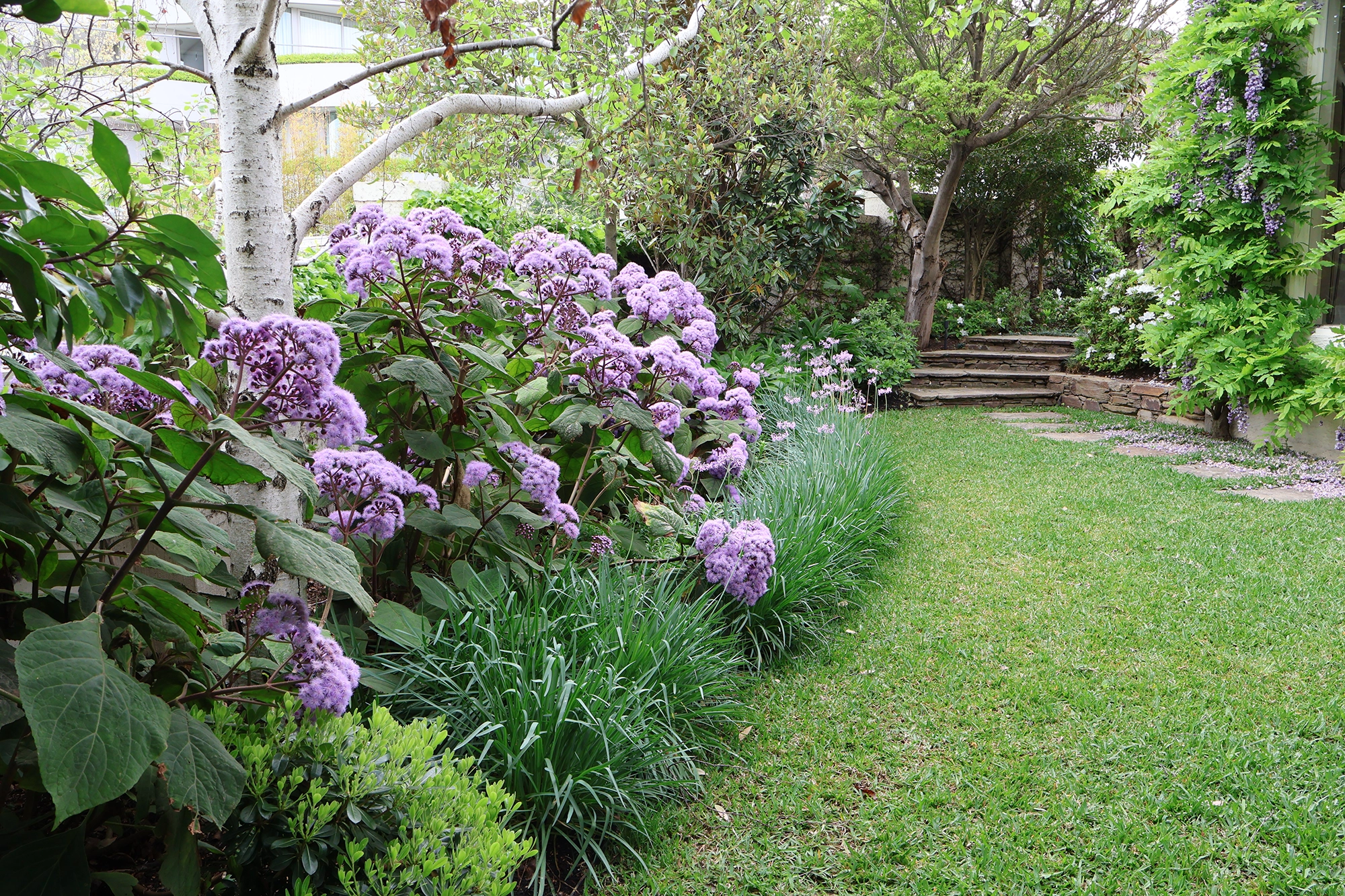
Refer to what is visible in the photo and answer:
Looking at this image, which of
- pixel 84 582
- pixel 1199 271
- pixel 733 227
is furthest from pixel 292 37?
pixel 84 582

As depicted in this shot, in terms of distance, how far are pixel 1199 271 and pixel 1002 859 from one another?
6777 mm

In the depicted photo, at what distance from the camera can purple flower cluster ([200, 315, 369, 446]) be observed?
127 centimetres

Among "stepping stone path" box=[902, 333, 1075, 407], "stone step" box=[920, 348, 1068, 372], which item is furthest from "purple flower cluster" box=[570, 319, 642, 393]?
"stone step" box=[920, 348, 1068, 372]

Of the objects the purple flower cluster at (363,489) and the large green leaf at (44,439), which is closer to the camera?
the large green leaf at (44,439)

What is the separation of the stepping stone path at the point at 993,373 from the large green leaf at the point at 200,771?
384 inches

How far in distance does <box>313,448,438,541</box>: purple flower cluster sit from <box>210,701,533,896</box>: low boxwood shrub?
517 millimetres

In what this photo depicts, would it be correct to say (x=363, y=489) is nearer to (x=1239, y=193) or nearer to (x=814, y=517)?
(x=814, y=517)

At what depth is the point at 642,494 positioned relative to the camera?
11.5 feet

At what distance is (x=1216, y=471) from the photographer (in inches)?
249

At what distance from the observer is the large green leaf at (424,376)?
204 centimetres

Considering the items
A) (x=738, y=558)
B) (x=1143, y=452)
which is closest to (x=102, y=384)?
(x=738, y=558)

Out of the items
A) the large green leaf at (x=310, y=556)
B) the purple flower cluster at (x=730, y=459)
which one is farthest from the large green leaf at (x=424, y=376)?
the purple flower cluster at (x=730, y=459)

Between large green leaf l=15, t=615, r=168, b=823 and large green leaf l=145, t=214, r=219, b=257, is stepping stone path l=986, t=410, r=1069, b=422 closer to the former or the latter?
large green leaf l=145, t=214, r=219, b=257

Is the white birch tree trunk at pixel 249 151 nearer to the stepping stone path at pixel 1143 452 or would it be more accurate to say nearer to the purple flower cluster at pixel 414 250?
the purple flower cluster at pixel 414 250
